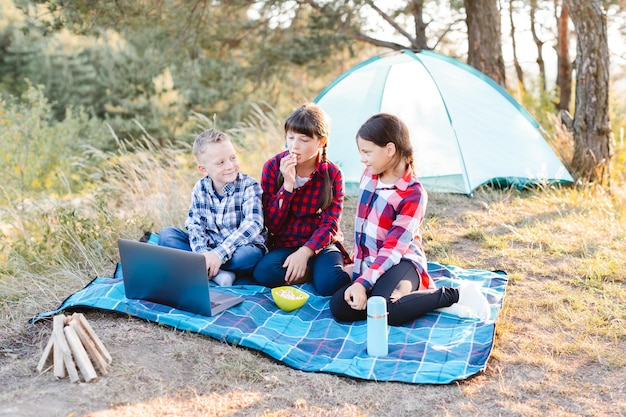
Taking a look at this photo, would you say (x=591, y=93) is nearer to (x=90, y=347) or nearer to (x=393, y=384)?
(x=393, y=384)

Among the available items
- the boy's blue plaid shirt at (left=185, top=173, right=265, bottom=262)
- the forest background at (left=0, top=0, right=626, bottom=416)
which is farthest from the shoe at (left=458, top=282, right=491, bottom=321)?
the boy's blue plaid shirt at (left=185, top=173, right=265, bottom=262)

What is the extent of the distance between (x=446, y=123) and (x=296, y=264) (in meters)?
2.77

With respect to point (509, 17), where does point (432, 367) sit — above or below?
below

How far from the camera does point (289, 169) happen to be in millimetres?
3322

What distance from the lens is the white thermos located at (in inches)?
101

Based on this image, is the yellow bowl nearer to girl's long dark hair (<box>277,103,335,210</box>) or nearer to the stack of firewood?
girl's long dark hair (<box>277,103,335,210</box>)

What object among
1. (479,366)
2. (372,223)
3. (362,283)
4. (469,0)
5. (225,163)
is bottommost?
(479,366)

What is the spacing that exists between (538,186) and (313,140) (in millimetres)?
2791

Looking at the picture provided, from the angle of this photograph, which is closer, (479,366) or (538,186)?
(479,366)

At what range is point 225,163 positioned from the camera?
132 inches

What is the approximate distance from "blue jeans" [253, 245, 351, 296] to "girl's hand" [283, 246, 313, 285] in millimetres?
42

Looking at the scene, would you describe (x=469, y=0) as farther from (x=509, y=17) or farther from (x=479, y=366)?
(x=479, y=366)

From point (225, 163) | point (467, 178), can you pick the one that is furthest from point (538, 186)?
point (225, 163)

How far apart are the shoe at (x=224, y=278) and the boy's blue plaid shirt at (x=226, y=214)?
13cm
